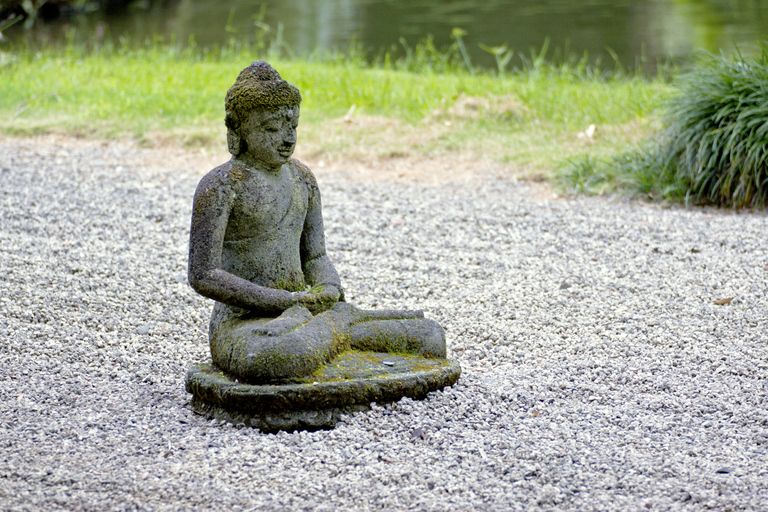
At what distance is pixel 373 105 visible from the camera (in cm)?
976

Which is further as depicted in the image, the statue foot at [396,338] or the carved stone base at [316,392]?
the statue foot at [396,338]

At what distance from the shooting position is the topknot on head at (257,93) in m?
3.49

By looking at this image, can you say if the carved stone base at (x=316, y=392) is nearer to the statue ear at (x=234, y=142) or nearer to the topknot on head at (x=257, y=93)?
the statue ear at (x=234, y=142)

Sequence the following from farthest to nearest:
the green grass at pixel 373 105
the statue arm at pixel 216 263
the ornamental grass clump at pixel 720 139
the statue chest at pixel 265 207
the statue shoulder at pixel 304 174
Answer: the green grass at pixel 373 105
the ornamental grass clump at pixel 720 139
the statue shoulder at pixel 304 174
the statue chest at pixel 265 207
the statue arm at pixel 216 263

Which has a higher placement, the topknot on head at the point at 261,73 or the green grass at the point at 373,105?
the topknot on head at the point at 261,73

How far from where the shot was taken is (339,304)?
12.4 feet

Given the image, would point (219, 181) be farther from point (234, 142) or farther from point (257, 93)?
point (257, 93)

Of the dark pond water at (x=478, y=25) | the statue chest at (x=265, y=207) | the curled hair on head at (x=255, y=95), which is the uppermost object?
the dark pond water at (x=478, y=25)

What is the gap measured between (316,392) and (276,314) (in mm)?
472

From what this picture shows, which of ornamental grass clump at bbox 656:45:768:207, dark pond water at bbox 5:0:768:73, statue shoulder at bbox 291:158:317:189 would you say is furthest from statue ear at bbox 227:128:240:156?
dark pond water at bbox 5:0:768:73

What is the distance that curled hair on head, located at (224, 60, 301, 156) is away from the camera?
11.5 ft

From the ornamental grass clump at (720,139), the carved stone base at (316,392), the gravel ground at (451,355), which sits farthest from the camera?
the ornamental grass clump at (720,139)

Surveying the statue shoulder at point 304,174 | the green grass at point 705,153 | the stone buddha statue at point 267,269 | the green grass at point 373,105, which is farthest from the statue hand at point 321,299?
the green grass at point 373,105

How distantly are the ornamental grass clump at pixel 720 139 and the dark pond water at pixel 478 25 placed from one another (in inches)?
272
